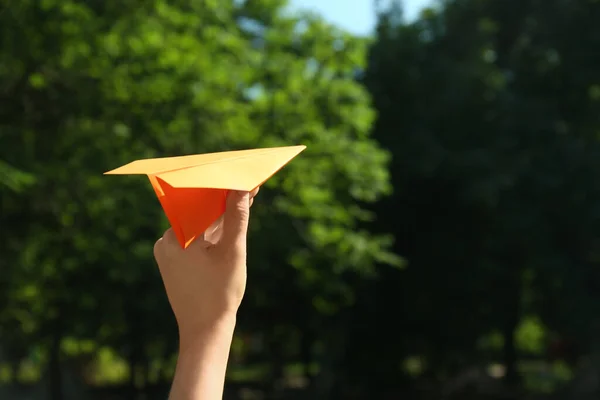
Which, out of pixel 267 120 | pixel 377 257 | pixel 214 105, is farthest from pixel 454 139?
pixel 214 105

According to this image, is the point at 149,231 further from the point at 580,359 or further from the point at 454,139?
the point at 580,359

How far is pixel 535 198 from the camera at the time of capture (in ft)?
56.5

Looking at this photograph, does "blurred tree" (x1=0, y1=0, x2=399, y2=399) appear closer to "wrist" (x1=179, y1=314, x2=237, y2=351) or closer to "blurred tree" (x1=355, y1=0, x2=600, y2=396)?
"blurred tree" (x1=355, y1=0, x2=600, y2=396)

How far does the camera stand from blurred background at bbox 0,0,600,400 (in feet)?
32.8

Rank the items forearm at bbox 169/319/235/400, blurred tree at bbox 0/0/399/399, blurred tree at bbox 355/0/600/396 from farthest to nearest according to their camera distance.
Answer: blurred tree at bbox 355/0/600/396 → blurred tree at bbox 0/0/399/399 → forearm at bbox 169/319/235/400

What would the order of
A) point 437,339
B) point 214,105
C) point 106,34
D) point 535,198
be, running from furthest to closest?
point 437,339
point 535,198
point 214,105
point 106,34

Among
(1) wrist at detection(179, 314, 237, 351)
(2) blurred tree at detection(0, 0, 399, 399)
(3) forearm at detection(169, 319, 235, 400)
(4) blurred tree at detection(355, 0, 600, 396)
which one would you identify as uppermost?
(4) blurred tree at detection(355, 0, 600, 396)

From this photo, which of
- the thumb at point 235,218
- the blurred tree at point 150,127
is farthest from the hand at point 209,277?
the blurred tree at point 150,127

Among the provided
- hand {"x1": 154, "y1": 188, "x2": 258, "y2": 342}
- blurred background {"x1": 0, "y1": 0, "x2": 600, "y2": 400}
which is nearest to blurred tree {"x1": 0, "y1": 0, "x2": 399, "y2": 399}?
blurred background {"x1": 0, "y1": 0, "x2": 600, "y2": 400}

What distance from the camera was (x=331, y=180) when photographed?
12297 millimetres

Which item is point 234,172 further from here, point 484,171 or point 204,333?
point 484,171

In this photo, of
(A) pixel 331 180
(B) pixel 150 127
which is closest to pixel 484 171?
(A) pixel 331 180

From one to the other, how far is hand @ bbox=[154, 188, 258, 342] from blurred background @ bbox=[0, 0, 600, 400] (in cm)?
693

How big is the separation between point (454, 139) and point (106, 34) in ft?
33.9
